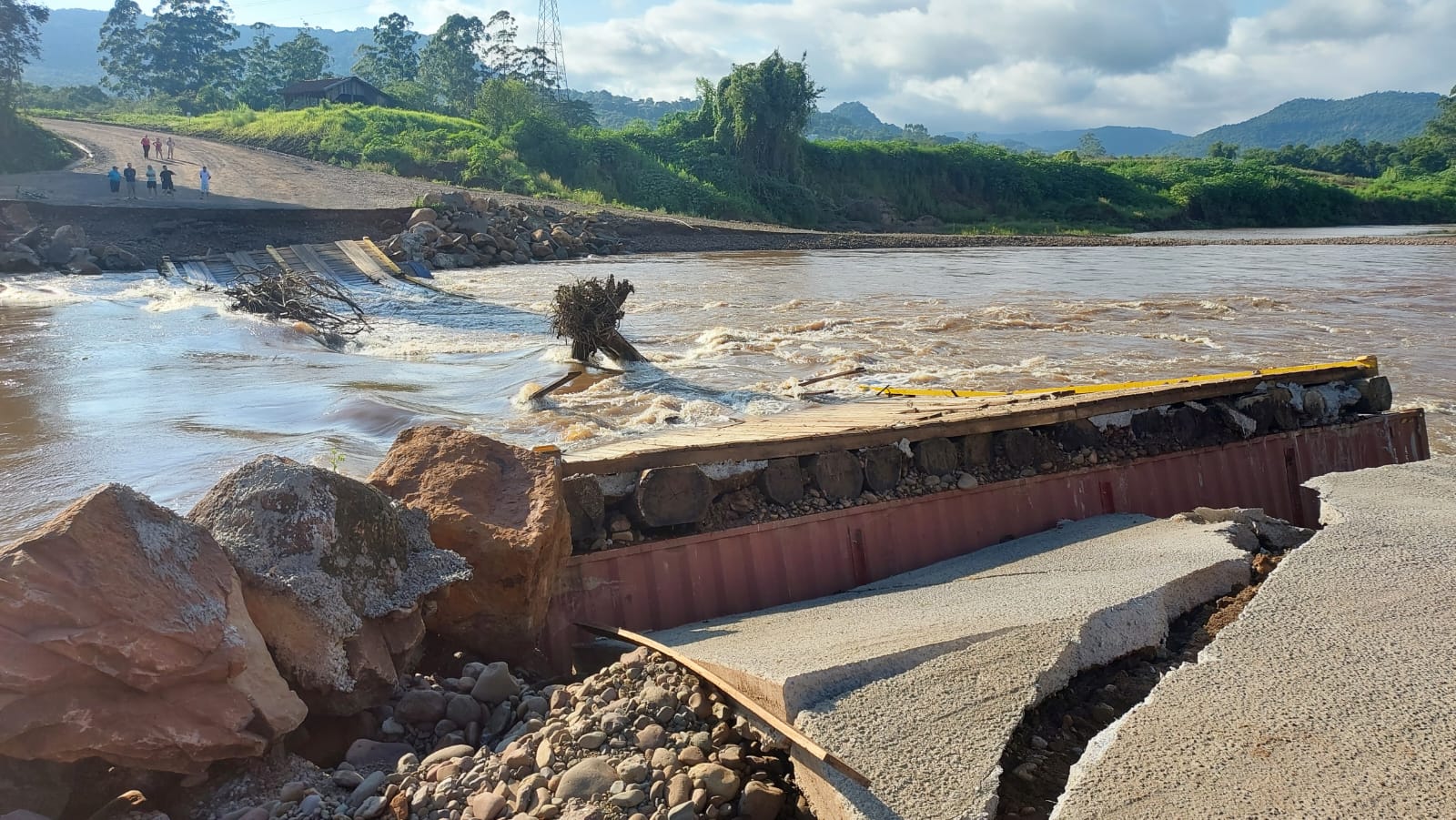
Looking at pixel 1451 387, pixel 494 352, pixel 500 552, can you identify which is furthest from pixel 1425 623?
pixel 494 352

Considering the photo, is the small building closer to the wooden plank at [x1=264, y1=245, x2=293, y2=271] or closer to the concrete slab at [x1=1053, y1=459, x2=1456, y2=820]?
the wooden plank at [x1=264, y1=245, x2=293, y2=271]

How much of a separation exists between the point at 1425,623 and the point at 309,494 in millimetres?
4080

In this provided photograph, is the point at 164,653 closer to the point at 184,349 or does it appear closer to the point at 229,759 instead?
the point at 229,759

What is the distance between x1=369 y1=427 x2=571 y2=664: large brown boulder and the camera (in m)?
4.17

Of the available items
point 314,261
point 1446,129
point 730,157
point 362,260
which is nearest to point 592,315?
point 362,260

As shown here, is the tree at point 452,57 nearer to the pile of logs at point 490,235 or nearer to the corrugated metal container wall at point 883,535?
the pile of logs at point 490,235

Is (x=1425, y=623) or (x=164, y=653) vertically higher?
(x=164, y=653)

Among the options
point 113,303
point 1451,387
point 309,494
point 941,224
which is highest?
point 941,224

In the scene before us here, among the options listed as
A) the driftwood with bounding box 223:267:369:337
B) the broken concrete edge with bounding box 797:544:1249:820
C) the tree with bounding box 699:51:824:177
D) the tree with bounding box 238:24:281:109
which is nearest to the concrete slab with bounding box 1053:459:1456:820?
the broken concrete edge with bounding box 797:544:1249:820

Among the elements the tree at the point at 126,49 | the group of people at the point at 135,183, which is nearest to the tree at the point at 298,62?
the tree at the point at 126,49

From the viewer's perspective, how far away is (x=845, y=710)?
3070 mm

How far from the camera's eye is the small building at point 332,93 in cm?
5856

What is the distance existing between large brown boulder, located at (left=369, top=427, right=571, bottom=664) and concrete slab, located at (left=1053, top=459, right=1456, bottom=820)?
239 cm

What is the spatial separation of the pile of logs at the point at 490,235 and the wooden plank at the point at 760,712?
21.1 metres
